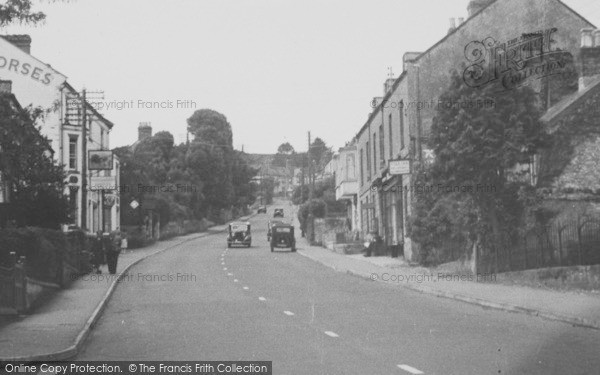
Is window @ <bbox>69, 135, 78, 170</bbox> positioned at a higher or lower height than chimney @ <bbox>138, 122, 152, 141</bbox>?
lower

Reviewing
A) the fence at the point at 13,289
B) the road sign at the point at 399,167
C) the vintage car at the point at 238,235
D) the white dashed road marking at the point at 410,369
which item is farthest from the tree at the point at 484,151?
the vintage car at the point at 238,235

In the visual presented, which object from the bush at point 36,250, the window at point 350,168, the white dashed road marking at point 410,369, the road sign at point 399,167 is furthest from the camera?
the window at point 350,168

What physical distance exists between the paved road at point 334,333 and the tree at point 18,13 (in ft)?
17.3

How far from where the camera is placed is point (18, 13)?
12367mm

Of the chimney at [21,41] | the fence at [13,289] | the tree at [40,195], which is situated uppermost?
the chimney at [21,41]

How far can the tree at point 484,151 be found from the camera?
2253 centimetres

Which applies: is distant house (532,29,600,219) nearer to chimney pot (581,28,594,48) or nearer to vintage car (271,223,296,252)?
chimney pot (581,28,594,48)

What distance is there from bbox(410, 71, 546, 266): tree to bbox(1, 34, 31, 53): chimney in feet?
93.9

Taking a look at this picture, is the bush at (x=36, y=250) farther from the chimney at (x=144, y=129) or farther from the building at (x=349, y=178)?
the chimney at (x=144, y=129)

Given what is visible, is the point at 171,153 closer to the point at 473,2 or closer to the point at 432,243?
the point at 473,2

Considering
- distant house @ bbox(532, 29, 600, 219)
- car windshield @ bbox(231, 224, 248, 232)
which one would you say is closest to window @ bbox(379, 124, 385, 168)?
car windshield @ bbox(231, 224, 248, 232)

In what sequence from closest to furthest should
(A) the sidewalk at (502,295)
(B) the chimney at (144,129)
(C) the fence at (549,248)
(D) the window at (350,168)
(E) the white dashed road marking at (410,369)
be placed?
(E) the white dashed road marking at (410,369), (A) the sidewalk at (502,295), (C) the fence at (549,248), (D) the window at (350,168), (B) the chimney at (144,129)

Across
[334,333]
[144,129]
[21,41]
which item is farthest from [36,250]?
[144,129]

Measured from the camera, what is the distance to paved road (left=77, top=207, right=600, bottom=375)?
979cm
